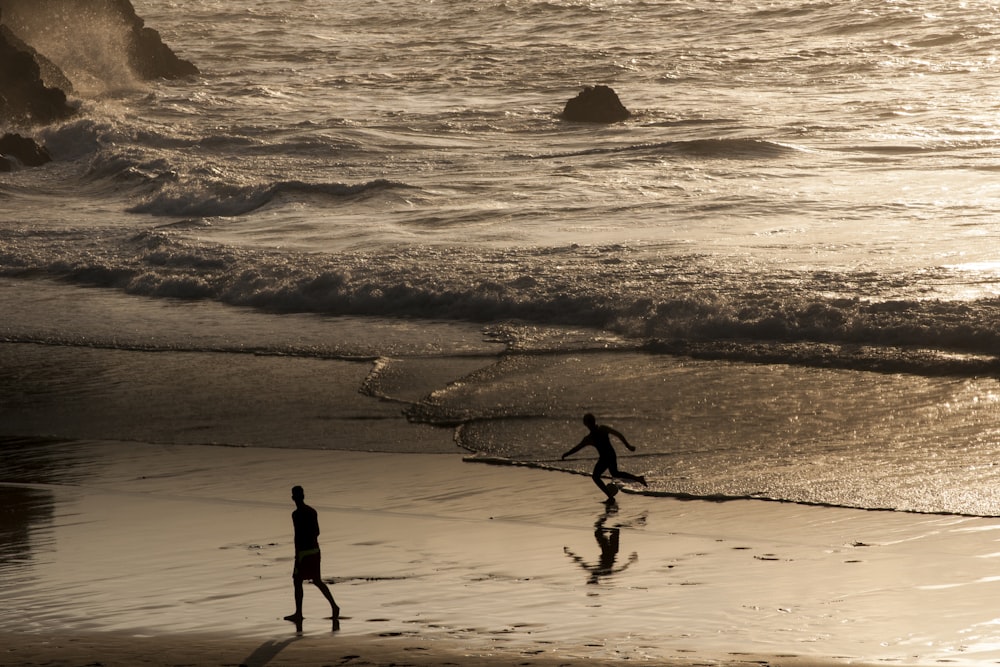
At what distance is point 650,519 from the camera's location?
10828 millimetres

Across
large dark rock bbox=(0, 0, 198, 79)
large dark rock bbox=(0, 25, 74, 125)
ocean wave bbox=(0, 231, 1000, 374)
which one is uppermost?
large dark rock bbox=(0, 0, 198, 79)

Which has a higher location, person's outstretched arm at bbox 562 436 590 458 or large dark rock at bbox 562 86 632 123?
large dark rock at bbox 562 86 632 123

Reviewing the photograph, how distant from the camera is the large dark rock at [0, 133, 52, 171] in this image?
125ft

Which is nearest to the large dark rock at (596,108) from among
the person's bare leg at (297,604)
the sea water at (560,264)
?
the sea water at (560,264)

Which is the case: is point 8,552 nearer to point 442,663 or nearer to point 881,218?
point 442,663

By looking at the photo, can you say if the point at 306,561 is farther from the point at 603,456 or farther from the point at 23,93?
the point at 23,93

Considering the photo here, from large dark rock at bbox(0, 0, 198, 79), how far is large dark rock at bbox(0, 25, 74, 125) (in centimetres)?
558

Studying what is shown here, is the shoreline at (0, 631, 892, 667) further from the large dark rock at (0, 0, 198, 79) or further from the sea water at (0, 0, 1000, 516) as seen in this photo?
Result: the large dark rock at (0, 0, 198, 79)

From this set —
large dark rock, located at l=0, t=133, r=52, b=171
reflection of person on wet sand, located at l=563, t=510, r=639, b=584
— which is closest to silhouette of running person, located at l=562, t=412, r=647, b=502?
reflection of person on wet sand, located at l=563, t=510, r=639, b=584

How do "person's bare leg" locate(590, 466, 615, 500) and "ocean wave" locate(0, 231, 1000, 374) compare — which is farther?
"ocean wave" locate(0, 231, 1000, 374)

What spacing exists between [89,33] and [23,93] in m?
8.18

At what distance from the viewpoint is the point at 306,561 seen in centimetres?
843

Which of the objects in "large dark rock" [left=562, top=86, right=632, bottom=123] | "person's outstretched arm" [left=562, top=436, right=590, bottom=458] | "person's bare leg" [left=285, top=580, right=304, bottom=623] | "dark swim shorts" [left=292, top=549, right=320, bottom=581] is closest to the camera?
"person's bare leg" [left=285, top=580, right=304, bottom=623]

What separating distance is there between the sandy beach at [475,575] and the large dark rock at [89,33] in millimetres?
40487
